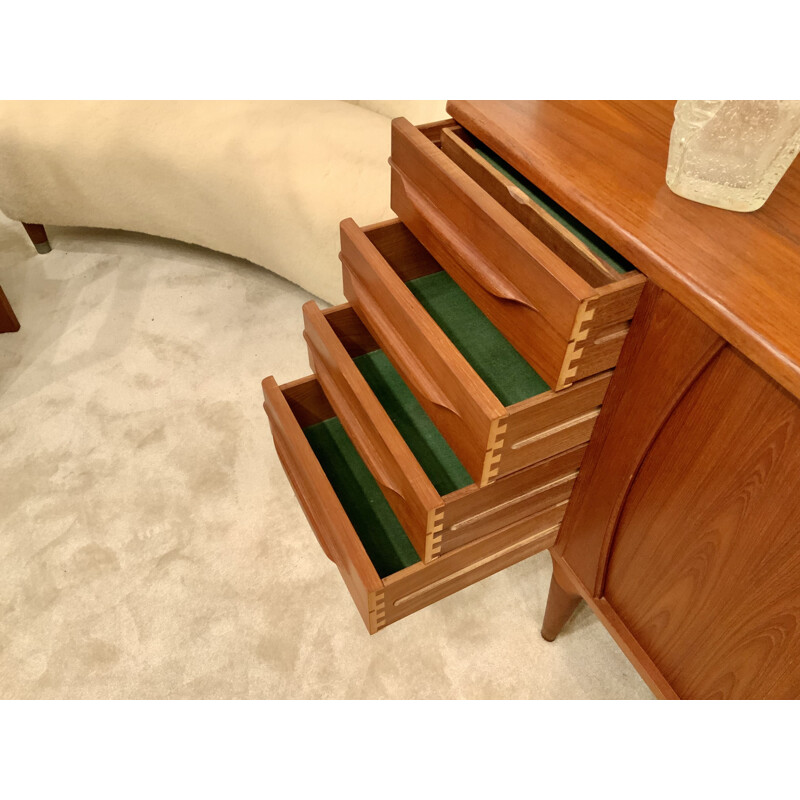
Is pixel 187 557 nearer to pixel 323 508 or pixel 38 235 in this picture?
pixel 323 508

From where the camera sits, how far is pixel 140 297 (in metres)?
1.83

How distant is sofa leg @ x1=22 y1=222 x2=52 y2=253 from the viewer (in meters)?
1.90

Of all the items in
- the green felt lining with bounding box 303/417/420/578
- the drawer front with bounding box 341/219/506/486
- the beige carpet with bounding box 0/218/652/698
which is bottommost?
the beige carpet with bounding box 0/218/652/698

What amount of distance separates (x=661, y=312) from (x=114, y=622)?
1.13m

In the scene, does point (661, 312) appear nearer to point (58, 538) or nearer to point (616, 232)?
point (616, 232)

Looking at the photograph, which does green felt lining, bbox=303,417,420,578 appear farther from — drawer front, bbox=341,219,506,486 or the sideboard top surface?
the sideboard top surface

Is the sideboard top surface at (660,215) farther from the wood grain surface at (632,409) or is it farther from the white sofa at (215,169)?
the white sofa at (215,169)

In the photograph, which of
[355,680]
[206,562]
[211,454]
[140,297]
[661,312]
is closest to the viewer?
[661,312]

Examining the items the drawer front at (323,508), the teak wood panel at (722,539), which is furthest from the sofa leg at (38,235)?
the teak wood panel at (722,539)

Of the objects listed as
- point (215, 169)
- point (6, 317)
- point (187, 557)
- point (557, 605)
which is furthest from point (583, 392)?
point (6, 317)

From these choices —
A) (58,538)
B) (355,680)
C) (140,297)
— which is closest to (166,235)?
(140,297)

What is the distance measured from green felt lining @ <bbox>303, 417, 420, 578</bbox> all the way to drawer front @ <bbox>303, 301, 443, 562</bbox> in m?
0.09

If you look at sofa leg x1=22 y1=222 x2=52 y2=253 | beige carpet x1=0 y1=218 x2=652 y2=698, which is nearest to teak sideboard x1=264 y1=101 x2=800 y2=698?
beige carpet x1=0 y1=218 x2=652 y2=698

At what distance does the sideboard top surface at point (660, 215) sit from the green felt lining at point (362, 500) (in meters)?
0.50
